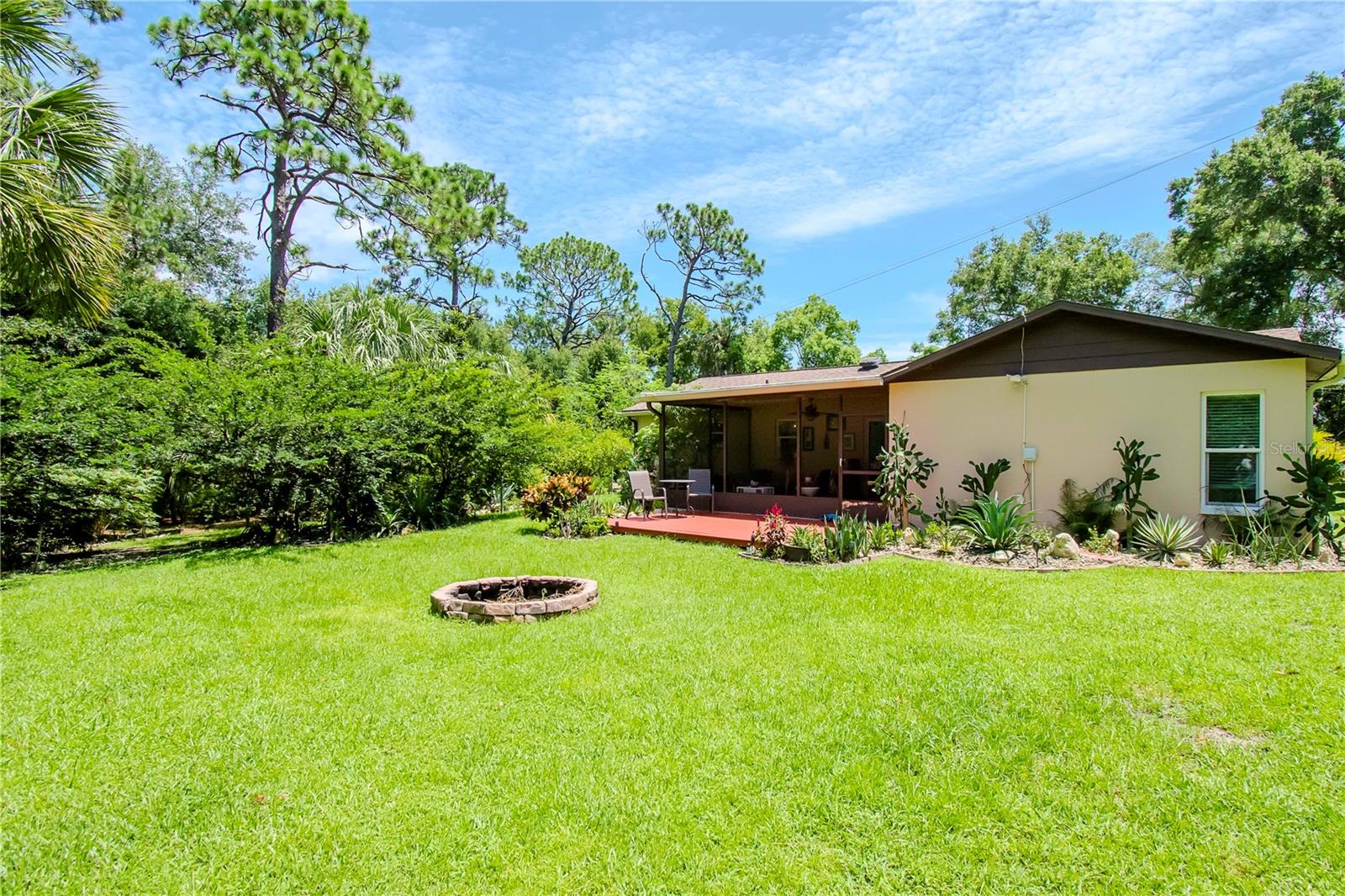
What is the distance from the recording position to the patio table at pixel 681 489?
13359 millimetres

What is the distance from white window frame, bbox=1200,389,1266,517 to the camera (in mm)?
8070

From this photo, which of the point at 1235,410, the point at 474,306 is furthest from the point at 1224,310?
the point at 474,306

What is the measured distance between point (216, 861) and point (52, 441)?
840 cm

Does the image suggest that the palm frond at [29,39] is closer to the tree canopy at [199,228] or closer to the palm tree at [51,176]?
the palm tree at [51,176]

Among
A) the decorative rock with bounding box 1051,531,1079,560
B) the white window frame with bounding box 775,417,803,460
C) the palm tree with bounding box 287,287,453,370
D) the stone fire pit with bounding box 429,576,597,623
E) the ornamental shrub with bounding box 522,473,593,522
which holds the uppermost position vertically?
the palm tree with bounding box 287,287,453,370

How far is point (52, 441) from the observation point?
8.06m

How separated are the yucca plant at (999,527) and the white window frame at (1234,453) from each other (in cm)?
223

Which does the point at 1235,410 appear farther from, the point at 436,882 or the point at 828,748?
the point at 436,882

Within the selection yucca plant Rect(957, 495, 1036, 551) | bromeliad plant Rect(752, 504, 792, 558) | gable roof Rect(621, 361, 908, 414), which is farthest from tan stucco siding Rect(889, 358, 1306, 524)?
bromeliad plant Rect(752, 504, 792, 558)

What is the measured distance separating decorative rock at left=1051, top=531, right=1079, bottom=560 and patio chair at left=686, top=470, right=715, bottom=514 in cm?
683

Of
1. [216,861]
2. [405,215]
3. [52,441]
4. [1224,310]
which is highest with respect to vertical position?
[405,215]

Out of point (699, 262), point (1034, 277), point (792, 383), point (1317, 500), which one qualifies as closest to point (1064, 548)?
point (1317, 500)

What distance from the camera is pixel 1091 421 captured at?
359 inches

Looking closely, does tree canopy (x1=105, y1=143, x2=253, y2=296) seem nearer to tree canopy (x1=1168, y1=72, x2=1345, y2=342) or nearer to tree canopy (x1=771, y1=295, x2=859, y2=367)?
tree canopy (x1=771, y1=295, x2=859, y2=367)
